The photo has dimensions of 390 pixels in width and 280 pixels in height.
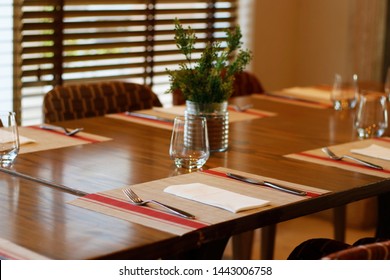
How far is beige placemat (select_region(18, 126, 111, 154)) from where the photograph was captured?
2357 mm

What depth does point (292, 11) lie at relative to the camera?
214 inches

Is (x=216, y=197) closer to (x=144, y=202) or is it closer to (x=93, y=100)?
(x=144, y=202)

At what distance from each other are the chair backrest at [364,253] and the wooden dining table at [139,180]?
377mm

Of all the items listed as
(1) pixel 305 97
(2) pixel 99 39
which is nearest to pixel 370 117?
(1) pixel 305 97

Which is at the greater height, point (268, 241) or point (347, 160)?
point (347, 160)

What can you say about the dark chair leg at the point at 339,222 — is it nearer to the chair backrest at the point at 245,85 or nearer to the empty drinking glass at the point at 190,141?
A: the chair backrest at the point at 245,85

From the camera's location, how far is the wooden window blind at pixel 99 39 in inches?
158

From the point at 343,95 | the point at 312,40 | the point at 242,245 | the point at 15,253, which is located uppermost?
the point at 312,40

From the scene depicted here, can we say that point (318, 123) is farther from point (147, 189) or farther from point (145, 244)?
point (145, 244)

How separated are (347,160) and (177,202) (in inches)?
25.8

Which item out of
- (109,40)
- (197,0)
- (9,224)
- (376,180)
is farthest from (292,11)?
(9,224)

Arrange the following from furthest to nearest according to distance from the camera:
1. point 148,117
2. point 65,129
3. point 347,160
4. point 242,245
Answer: point 242,245, point 148,117, point 65,129, point 347,160

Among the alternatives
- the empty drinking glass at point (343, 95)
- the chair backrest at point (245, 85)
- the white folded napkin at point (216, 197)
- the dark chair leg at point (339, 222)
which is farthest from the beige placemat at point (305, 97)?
the white folded napkin at point (216, 197)

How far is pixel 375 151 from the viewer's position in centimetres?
238
